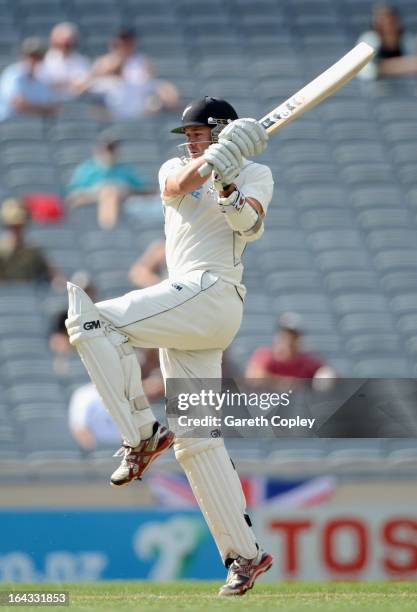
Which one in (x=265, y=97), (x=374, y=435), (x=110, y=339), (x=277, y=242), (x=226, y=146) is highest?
(x=265, y=97)

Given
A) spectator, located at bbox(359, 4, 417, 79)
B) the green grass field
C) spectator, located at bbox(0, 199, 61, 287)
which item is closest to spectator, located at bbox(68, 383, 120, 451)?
spectator, located at bbox(0, 199, 61, 287)

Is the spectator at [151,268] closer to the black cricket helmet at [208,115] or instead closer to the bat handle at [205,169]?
the black cricket helmet at [208,115]

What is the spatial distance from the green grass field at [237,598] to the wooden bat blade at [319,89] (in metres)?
1.87

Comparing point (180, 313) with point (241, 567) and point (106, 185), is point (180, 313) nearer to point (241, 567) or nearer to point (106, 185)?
point (241, 567)

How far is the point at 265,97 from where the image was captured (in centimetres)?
1230

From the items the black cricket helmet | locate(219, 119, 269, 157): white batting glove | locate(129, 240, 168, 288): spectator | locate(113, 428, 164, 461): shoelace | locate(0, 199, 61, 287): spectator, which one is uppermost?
locate(0, 199, 61, 287): spectator

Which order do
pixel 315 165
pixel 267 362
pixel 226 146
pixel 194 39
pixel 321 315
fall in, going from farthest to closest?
pixel 194 39, pixel 315 165, pixel 321 315, pixel 267 362, pixel 226 146

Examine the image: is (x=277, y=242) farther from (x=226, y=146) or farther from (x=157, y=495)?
(x=226, y=146)

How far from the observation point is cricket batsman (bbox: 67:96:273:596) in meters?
5.23

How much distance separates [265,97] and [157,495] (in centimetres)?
525

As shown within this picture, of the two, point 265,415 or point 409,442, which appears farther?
point 409,442

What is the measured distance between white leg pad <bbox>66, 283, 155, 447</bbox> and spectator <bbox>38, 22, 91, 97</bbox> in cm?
679

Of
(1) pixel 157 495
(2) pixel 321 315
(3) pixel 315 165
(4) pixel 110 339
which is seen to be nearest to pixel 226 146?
(4) pixel 110 339

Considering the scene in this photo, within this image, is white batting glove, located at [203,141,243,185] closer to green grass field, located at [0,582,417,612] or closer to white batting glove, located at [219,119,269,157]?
white batting glove, located at [219,119,269,157]
